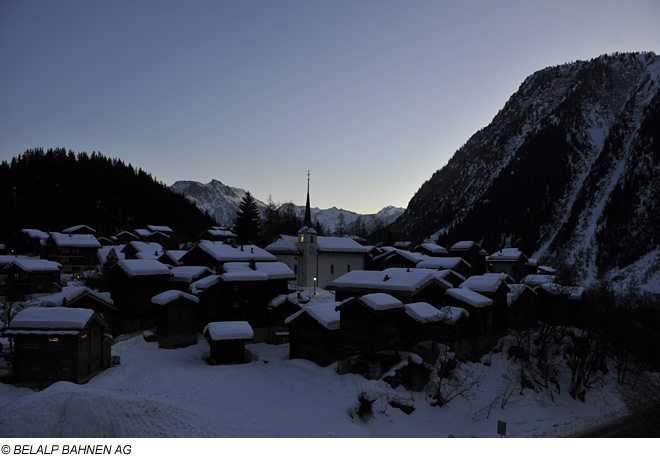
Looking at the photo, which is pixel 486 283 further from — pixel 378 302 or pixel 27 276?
pixel 27 276

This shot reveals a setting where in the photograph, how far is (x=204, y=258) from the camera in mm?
45344

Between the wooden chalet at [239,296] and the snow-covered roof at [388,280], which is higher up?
the snow-covered roof at [388,280]

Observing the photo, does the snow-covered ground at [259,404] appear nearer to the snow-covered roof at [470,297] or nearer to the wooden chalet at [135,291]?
the wooden chalet at [135,291]

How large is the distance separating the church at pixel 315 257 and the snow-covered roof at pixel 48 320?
40355 mm

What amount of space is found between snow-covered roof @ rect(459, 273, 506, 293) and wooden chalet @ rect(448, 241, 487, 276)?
82.3 feet

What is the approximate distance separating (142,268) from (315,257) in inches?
1194

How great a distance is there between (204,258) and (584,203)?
140361mm

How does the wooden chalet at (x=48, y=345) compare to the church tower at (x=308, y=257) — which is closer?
the wooden chalet at (x=48, y=345)

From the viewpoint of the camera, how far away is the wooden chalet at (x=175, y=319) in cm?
3399

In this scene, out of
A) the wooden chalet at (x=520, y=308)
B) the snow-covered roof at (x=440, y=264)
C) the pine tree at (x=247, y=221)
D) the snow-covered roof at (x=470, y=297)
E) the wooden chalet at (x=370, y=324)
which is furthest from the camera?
the pine tree at (x=247, y=221)

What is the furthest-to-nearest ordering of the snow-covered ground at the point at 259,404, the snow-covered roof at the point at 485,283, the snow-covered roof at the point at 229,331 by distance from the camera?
the snow-covered roof at the point at 485,283
the snow-covered roof at the point at 229,331
the snow-covered ground at the point at 259,404

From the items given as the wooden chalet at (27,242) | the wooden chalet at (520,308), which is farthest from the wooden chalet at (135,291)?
the wooden chalet at (27,242)

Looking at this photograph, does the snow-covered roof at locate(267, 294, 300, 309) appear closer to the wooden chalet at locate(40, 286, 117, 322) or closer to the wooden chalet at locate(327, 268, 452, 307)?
the wooden chalet at locate(327, 268, 452, 307)
